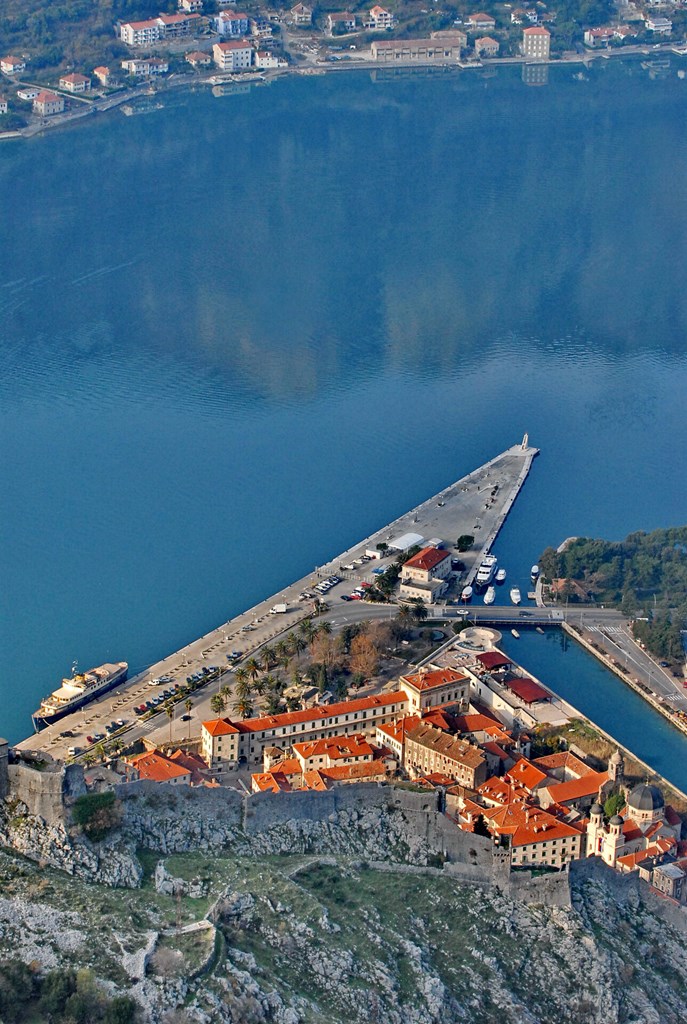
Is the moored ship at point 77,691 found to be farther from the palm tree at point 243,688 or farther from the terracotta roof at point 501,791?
the terracotta roof at point 501,791

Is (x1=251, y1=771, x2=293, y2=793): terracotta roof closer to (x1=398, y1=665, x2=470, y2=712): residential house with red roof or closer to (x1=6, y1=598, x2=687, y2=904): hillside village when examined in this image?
(x1=6, y1=598, x2=687, y2=904): hillside village

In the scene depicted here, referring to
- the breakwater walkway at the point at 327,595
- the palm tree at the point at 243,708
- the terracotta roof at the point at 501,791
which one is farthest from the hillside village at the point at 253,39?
the terracotta roof at the point at 501,791

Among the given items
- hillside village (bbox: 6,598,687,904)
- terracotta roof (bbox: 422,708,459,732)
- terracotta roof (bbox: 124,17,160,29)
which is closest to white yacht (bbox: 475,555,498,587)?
hillside village (bbox: 6,598,687,904)

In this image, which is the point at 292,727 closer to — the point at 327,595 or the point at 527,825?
the point at 527,825

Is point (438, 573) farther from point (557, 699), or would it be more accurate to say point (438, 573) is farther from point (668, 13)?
point (668, 13)

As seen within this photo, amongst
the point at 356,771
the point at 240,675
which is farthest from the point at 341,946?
the point at 240,675

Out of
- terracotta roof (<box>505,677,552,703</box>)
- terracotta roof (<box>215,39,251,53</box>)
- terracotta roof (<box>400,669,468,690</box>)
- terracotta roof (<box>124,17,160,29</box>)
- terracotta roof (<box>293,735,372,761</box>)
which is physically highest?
terracotta roof (<box>124,17,160,29</box>)
